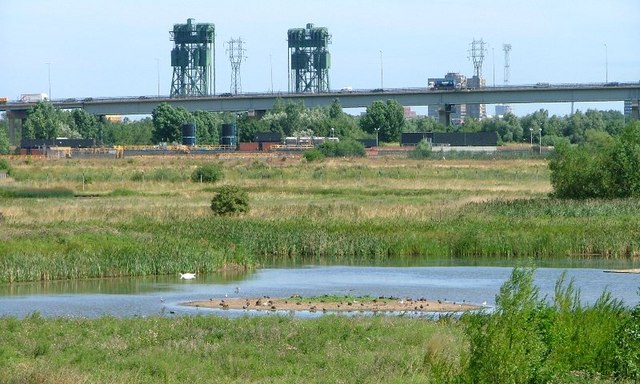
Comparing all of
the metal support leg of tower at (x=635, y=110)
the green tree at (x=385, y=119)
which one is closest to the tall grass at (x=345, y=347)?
the metal support leg of tower at (x=635, y=110)

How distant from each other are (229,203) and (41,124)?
13258 cm

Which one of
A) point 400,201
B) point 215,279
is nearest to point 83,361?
point 215,279

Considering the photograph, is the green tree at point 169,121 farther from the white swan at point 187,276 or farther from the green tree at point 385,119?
the white swan at point 187,276

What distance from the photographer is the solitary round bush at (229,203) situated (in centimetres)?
6103

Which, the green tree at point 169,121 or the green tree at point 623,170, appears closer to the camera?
the green tree at point 623,170

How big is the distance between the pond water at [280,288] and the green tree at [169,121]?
144m

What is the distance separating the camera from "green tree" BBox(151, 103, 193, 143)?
624 ft

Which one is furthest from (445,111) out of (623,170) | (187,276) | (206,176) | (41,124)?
(187,276)

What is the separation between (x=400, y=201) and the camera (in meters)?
71.4

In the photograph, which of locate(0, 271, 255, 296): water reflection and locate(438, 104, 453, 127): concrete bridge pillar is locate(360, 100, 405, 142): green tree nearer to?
locate(438, 104, 453, 127): concrete bridge pillar

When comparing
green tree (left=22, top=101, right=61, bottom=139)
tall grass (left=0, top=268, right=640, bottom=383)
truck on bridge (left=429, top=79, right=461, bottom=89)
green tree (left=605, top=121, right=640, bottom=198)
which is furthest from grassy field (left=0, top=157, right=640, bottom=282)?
green tree (left=22, top=101, right=61, bottom=139)

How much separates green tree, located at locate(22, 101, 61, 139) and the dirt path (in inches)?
6104

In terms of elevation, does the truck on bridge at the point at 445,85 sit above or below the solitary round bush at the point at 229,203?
above

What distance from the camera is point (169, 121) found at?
19025cm
